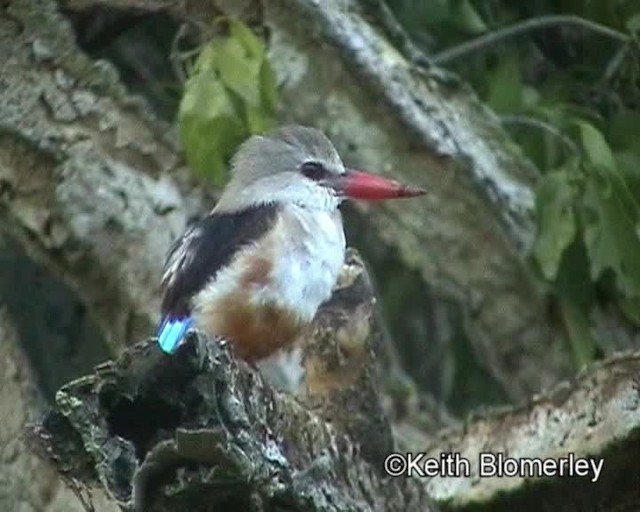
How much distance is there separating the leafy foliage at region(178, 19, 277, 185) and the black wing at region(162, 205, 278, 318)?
210mm

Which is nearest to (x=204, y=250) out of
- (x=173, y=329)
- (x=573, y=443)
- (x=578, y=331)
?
(x=173, y=329)

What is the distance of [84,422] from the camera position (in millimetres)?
2809

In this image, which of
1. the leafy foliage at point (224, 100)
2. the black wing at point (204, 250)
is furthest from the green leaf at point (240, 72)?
the black wing at point (204, 250)

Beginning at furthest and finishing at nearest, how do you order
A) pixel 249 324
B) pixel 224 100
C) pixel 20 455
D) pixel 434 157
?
pixel 434 157 < pixel 20 455 < pixel 224 100 < pixel 249 324

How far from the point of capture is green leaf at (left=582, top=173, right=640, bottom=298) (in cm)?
422

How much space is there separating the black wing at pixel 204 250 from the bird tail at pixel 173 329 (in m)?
0.03

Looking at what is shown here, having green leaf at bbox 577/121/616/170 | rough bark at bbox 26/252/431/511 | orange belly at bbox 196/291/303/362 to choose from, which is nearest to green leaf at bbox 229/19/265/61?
orange belly at bbox 196/291/303/362

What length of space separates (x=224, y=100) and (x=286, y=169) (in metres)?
0.21

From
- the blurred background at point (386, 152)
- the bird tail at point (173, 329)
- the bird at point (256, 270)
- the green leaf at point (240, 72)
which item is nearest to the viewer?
the bird tail at point (173, 329)

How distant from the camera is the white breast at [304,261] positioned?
3.58 m

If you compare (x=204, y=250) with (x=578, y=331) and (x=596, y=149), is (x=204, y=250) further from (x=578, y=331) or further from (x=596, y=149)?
(x=578, y=331)

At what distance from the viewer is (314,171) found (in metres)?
4.04

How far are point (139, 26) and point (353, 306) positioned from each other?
4.85ft

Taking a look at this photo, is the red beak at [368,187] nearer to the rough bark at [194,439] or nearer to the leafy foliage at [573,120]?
the leafy foliage at [573,120]
